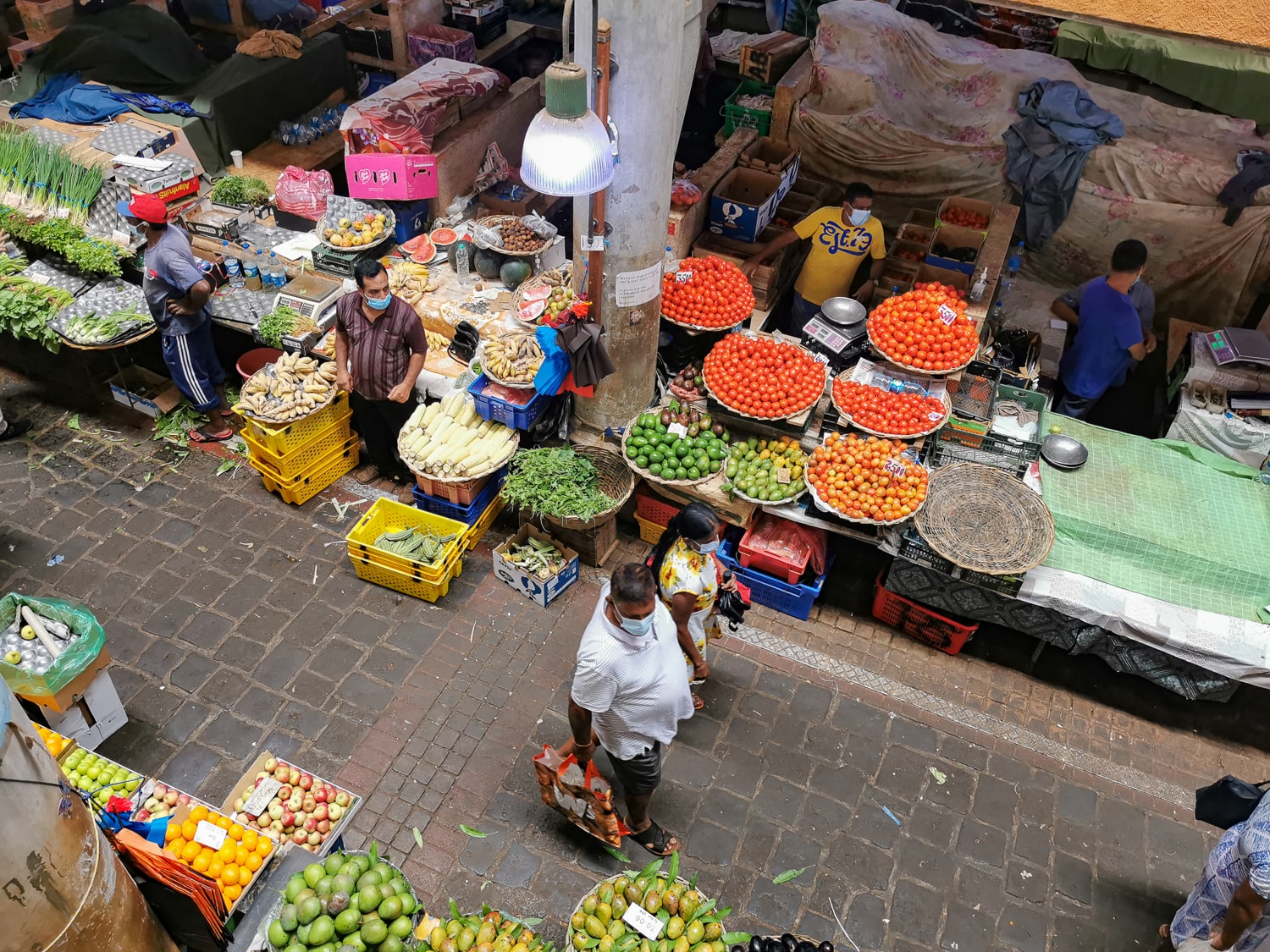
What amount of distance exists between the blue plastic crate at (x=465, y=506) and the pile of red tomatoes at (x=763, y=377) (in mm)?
1919

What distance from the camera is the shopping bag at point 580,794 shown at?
199 inches

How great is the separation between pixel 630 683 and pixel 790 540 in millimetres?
2865

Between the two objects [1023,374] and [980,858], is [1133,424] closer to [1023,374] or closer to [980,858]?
[1023,374]

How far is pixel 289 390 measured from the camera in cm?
748

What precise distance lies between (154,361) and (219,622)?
11.9ft

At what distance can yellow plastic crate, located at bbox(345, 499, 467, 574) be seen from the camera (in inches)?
270

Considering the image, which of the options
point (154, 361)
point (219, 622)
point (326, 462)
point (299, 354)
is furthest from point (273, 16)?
point (219, 622)

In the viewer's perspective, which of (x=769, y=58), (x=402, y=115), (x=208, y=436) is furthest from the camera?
(x=769, y=58)

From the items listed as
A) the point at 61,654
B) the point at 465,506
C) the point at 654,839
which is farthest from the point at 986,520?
the point at 61,654

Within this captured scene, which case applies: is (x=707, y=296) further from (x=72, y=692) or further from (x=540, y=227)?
(x=72, y=692)

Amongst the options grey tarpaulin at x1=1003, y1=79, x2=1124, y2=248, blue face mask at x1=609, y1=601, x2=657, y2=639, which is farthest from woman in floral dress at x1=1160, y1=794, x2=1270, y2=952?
grey tarpaulin at x1=1003, y1=79, x2=1124, y2=248

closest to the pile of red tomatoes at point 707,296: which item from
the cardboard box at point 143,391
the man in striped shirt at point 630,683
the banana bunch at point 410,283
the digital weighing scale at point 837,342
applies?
the digital weighing scale at point 837,342

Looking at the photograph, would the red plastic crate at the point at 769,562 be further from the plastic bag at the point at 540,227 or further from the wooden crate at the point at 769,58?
the wooden crate at the point at 769,58

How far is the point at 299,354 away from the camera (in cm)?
790
